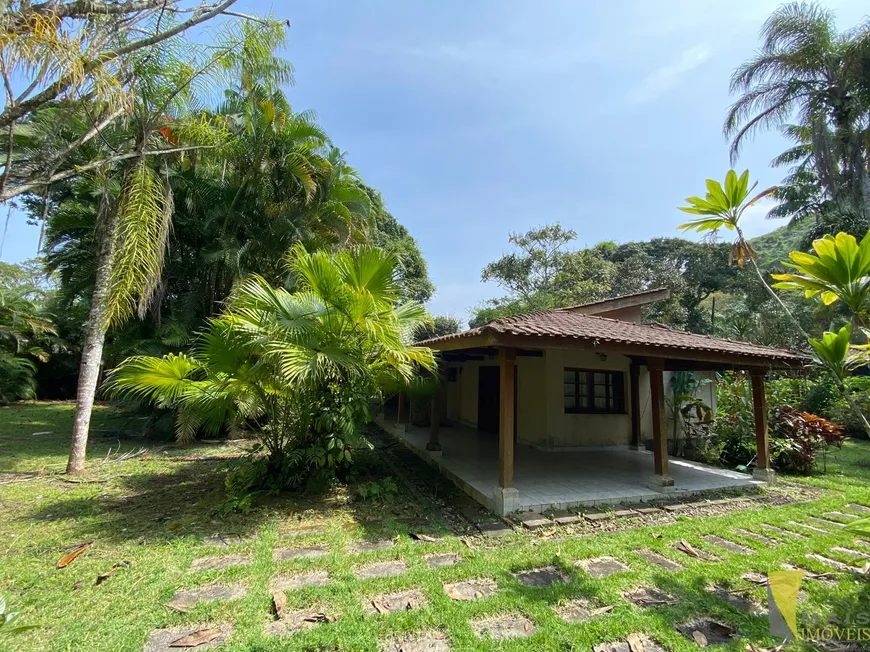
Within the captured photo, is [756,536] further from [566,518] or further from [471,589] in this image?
[471,589]

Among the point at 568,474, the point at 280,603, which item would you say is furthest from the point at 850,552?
the point at 280,603

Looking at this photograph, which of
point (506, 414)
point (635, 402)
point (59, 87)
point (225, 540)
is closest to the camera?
point (59, 87)

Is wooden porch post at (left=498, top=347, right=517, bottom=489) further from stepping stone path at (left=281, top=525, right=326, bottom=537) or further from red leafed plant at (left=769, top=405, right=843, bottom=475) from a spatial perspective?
red leafed plant at (left=769, top=405, right=843, bottom=475)

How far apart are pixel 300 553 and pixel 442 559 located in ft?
4.57

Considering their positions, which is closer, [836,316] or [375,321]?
[375,321]

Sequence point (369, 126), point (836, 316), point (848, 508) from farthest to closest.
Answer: point (836, 316), point (369, 126), point (848, 508)

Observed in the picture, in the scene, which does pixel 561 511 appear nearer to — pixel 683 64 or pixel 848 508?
pixel 848 508

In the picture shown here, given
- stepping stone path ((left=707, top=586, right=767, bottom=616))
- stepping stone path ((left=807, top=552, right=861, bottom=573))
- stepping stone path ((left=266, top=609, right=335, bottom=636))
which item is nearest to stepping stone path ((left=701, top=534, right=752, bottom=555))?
stepping stone path ((left=807, top=552, right=861, bottom=573))

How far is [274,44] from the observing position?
6.70 meters

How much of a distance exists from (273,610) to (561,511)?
3.73m

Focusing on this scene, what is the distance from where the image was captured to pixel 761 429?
22.8 feet

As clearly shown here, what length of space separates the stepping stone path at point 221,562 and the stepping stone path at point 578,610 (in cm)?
273

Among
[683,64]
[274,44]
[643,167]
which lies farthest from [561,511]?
[643,167]

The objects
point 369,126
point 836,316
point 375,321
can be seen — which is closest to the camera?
point 375,321
